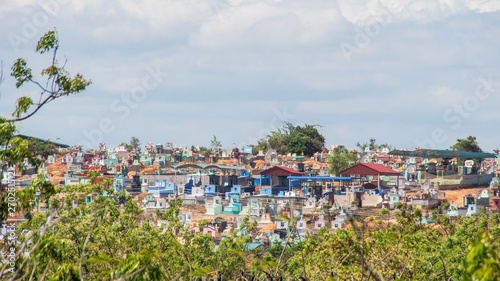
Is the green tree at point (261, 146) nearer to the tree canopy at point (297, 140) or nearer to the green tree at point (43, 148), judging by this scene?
the tree canopy at point (297, 140)

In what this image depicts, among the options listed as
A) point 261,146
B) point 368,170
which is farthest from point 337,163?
point 261,146

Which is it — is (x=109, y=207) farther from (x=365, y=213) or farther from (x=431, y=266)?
(x=365, y=213)

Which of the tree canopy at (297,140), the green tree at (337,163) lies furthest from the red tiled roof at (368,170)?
the tree canopy at (297,140)

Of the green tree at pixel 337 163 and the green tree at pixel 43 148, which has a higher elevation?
the green tree at pixel 43 148

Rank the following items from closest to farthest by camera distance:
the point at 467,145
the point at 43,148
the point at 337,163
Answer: the point at 337,163 → the point at 43,148 → the point at 467,145

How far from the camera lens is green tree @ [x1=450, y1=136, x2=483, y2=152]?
5622 centimetres

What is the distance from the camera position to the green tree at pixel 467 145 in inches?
2213

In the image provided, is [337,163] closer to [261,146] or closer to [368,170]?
[368,170]

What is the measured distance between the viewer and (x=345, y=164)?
1661 inches

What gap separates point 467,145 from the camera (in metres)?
56.2

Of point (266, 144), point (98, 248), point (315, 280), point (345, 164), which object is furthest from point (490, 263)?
point (266, 144)

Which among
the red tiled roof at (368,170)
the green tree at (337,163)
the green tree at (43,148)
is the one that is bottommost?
the red tiled roof at (368,170)

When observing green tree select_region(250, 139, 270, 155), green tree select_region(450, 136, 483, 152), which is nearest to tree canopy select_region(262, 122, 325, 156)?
green tree select_region(250, 139, 270, 155)

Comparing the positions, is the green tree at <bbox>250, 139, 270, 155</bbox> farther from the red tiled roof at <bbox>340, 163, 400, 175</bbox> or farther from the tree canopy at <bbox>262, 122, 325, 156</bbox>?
the red tiled roof at <bbox>340, 163, 400, 175</bbox>
